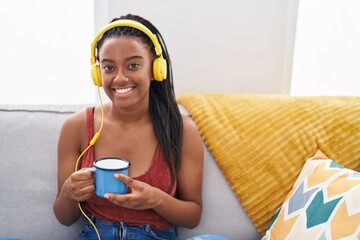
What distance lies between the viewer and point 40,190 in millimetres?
1101

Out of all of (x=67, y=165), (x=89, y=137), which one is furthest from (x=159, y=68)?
(x=67, y=165)

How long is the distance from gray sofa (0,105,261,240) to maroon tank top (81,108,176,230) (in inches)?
5.1

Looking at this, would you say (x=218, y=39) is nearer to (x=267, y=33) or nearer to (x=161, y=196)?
(x=267, y=33)

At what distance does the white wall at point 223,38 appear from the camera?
146cm

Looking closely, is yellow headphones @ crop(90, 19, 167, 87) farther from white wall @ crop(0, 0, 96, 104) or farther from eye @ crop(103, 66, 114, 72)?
white wall @ crop(0, 0, 96, 104)

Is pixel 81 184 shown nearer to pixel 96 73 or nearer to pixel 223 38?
pixel 96 73

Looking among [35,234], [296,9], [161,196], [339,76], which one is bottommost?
[35,234]

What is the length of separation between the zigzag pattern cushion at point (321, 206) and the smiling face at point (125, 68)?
56 cm

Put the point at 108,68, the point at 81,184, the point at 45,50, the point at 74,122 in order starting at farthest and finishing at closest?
1. the point at 45,50
2. the point at 74,122
3. the point at 108,68
4. the point at 81,184

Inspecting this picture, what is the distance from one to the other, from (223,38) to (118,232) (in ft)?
3.24

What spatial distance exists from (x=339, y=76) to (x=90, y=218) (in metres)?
1.24

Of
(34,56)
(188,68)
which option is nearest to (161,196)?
(188,68)

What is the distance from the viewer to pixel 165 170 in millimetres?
1005

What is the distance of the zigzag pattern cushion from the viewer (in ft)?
2.54
